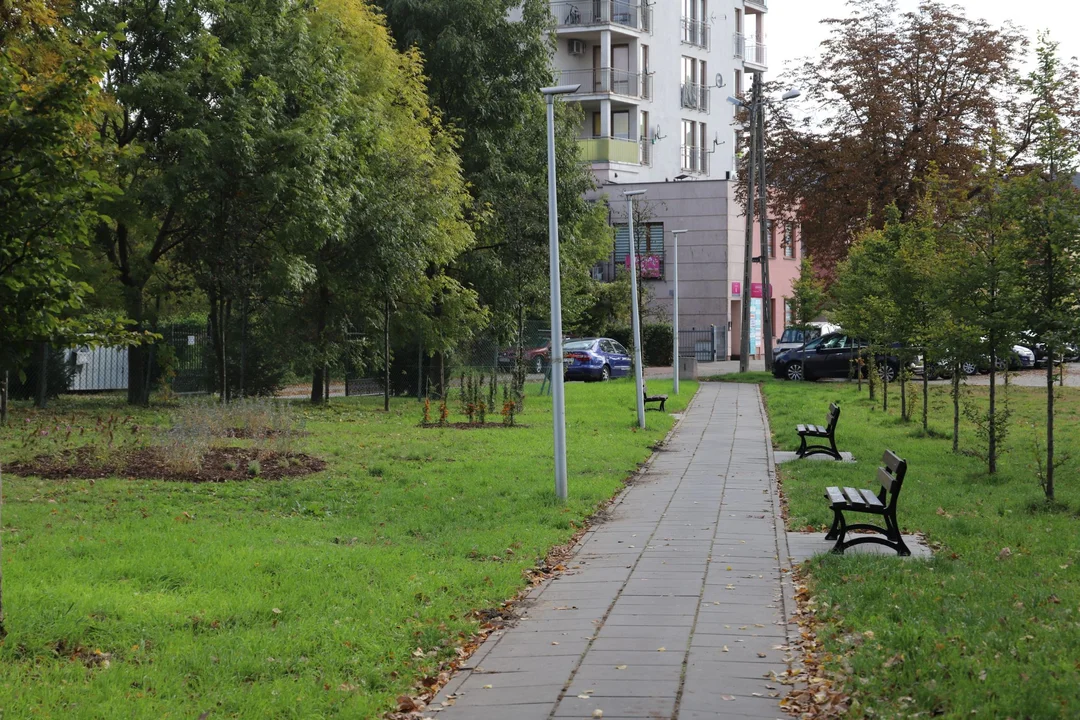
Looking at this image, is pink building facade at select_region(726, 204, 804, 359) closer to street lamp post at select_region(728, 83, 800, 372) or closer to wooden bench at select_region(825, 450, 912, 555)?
street lamp post at select_region(728, 83, 800, 372)

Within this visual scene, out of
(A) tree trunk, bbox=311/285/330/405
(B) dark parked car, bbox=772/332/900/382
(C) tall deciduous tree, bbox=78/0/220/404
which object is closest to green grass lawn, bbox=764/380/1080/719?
(C) tall deciduous tree, bbox=78/0/220/404

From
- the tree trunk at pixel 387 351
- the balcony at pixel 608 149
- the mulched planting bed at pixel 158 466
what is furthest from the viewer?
the balcony at pixel 608 149

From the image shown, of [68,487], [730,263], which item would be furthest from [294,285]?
[730,263]

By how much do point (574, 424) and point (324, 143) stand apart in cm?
744

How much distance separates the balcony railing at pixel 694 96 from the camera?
62438 mm

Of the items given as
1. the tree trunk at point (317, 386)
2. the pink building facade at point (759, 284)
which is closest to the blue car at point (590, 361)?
the pink building facade at point (759, 284)

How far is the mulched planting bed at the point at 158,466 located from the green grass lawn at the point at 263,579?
0.43 m

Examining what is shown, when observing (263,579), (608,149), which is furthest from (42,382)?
(608,149)

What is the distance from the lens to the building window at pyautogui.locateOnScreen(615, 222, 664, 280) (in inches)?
2234

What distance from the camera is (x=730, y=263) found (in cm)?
5825

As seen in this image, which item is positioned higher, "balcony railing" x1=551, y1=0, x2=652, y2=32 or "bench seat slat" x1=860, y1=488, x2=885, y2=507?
"balcony railing" x1=551, y1=0, x2=652, y2=32

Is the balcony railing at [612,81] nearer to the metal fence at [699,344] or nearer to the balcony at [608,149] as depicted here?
the balcony at [608,149]

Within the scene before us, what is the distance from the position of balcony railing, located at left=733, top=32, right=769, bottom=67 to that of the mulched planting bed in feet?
182

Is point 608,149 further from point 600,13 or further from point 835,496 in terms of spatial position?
point 835,496
